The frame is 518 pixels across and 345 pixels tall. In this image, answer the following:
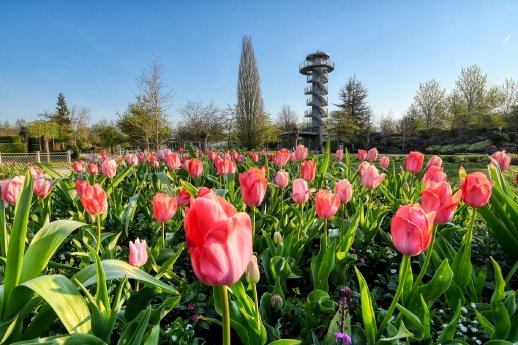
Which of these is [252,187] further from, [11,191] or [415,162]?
[415,162]

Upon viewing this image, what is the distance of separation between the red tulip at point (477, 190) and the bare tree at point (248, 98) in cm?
3562

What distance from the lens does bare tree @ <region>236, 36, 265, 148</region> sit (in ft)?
122

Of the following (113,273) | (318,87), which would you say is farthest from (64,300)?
(318,87)

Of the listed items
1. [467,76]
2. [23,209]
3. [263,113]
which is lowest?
[23,209]

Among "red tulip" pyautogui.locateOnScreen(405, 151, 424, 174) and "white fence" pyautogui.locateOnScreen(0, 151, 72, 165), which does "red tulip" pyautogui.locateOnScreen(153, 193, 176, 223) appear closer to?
"red tulip" pyautogui.locateOnScreen(405, 151, 424, 174)

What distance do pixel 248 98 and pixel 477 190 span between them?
38.3 meters

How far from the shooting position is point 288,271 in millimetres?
1547

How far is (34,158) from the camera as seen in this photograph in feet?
64.0

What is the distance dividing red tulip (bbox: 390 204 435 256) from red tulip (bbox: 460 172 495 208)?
45 centimetres

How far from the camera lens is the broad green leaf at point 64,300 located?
0.80m

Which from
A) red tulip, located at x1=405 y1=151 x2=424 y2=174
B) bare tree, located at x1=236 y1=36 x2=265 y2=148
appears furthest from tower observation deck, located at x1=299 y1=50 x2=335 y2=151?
red tulip, located at x1=405 y1=151 x2=424 y2=174

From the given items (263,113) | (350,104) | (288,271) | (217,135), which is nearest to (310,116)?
(350,104)

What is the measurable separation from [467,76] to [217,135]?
87.5 ft

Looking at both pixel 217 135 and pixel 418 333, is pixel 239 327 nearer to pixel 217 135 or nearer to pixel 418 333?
pixel 418 333
